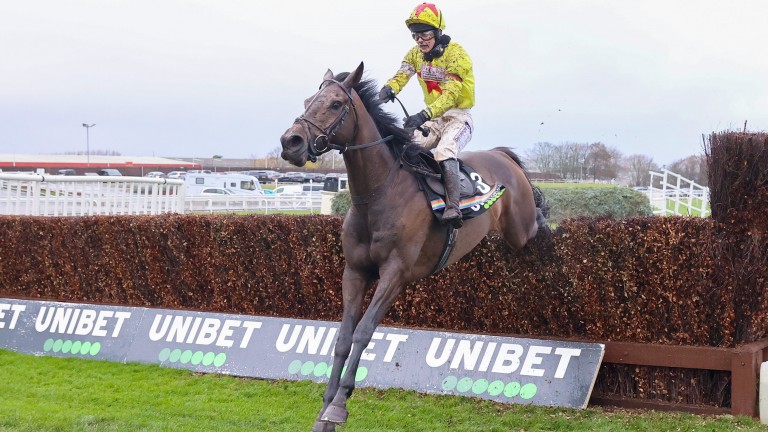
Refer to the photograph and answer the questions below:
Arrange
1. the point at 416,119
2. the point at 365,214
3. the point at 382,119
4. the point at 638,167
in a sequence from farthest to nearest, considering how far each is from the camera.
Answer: the point at 638,167
the point at 416,119
the point at 382,119
the point at 365,214

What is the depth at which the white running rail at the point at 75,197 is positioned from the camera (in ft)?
36.9

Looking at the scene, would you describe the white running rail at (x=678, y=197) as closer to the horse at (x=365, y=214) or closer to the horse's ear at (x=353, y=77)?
the horse at (x=365, y=214)

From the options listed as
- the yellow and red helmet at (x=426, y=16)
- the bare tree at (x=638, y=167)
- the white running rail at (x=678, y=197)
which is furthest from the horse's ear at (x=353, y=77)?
the bare tree at (x=638, y=167)

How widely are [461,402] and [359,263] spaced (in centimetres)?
168

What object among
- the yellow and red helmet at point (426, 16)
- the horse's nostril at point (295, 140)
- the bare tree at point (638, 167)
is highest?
the yellow and red helmet at point (426, 16)

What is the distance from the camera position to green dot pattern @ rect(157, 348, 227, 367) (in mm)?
7480

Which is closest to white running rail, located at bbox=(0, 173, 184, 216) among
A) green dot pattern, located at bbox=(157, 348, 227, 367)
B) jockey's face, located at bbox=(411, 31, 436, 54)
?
green dot pattern, located at bbox=(157, 348, 227, 367)

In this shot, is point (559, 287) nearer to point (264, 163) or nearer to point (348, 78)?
point (348, 78)

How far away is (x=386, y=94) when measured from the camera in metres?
5.80

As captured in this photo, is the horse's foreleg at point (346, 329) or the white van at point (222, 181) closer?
the horse's foreleg at point (346, 329)

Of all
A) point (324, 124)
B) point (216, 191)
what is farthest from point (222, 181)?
point (324, 124)

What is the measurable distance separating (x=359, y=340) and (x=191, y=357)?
3300 millimetres

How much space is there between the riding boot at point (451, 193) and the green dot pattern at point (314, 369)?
1924 millimetres

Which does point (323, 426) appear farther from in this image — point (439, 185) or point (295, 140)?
point (439, 185)
